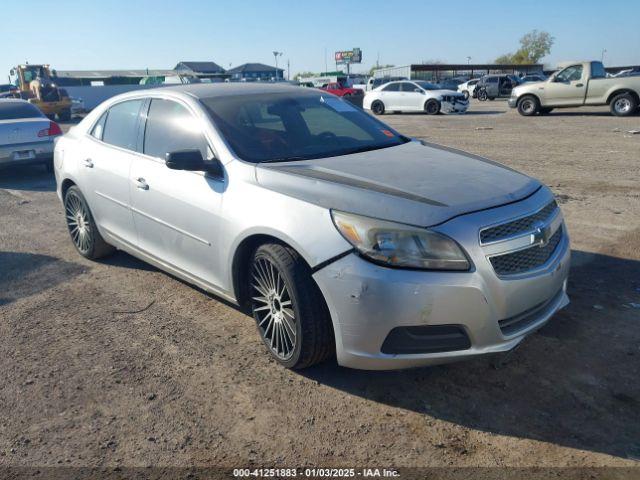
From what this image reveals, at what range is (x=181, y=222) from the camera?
12.8 feet

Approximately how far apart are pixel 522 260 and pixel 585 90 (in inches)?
746

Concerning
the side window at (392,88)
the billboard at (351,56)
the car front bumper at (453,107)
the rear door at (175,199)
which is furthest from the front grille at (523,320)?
the billboard at (351,56)

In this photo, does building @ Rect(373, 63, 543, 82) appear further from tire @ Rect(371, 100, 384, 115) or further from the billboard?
tire @ Rect(371, 100, 384, 115)

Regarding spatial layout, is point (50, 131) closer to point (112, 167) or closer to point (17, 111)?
point (17, 111)

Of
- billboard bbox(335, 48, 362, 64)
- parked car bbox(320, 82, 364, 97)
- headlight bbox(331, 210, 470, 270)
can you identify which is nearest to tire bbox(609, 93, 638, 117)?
headlight bbox(331, 210, 470, 270)

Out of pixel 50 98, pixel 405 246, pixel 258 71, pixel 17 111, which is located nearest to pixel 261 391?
pixel 405 246

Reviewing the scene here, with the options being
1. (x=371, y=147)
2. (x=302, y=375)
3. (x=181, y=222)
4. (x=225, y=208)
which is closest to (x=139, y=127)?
(x=181, y=222)

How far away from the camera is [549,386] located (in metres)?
3.13

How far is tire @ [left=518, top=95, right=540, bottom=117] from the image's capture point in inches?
816

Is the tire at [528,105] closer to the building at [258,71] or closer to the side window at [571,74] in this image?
the side window at [571,74]

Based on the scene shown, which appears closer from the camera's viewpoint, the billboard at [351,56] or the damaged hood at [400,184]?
the damaged hood at [400,184]

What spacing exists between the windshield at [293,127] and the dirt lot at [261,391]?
1.29 metres

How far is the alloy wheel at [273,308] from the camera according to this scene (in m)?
3.26

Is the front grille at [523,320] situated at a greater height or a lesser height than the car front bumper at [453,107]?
greater
